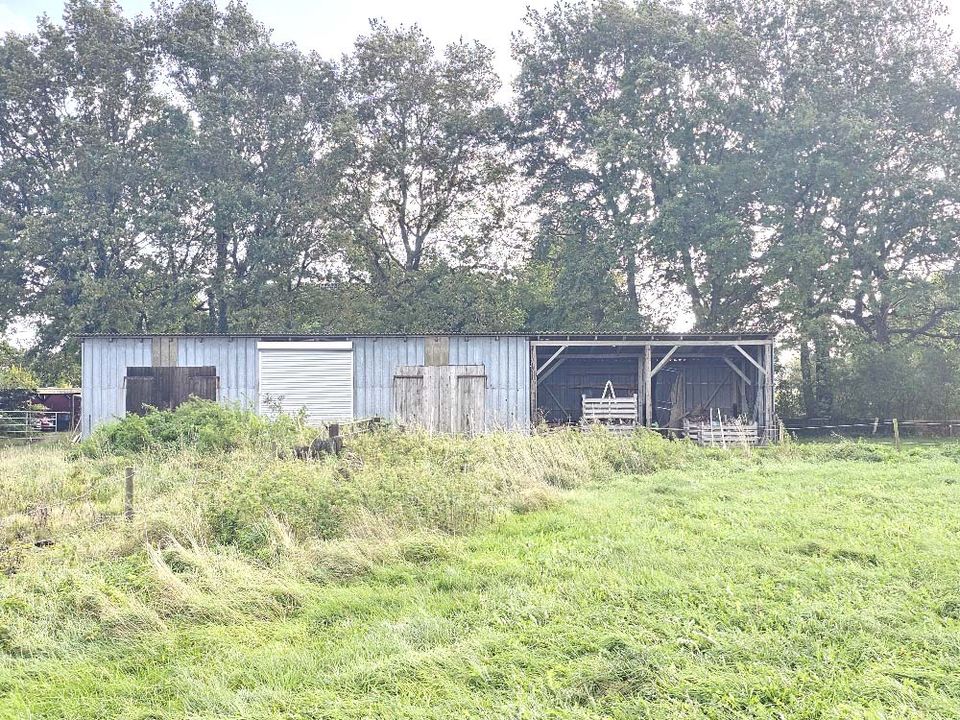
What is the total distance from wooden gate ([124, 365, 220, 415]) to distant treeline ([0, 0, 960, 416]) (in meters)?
8.71

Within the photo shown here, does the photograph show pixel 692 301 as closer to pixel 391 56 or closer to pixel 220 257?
pixel 391 56

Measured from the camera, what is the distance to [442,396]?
16.7 metres

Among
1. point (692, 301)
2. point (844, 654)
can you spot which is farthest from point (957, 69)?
point (844, 654)

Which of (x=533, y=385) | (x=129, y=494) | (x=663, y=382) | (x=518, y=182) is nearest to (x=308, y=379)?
(x=533, y=385)

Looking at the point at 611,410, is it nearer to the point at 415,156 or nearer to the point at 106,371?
the point at 106,371

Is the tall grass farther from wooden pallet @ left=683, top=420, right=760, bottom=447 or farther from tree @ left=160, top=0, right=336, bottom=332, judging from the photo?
tree @ left=160, top=0, right=336, bottom=332

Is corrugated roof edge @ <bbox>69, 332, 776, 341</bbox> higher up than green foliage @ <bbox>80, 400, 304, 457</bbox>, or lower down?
higher up

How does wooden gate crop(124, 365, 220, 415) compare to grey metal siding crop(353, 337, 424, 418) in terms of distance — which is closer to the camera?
wooden gate crop(124, 365, 220, 415)

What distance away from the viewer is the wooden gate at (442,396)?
16656 mm

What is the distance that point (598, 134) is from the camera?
990 inches

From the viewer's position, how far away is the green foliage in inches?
427

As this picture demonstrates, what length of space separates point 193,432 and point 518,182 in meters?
20.9

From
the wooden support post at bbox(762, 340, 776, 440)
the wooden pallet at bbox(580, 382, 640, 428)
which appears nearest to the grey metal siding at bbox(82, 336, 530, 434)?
the wooden pallet at bbox(580, 382, 640, 428)

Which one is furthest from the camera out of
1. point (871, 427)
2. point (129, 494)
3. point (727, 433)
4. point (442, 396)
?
point (871, 427)
